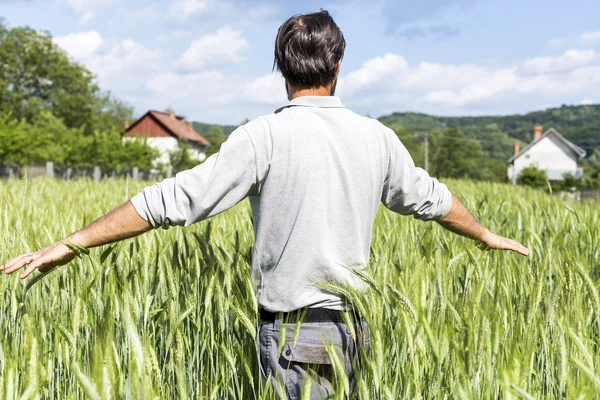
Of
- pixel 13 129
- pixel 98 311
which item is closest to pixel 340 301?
pixel 98 311

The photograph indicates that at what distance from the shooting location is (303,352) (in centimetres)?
160

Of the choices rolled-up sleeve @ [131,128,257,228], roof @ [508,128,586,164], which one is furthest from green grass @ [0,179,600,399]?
roof @ [508,128,586,164]

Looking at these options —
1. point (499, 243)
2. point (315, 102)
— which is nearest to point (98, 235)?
point (315, 102)

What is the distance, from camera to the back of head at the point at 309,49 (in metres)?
1.61

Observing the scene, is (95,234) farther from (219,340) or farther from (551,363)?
(551,363)

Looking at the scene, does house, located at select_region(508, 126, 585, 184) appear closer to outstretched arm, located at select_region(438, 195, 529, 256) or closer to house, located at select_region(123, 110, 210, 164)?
house, located at select_region(123, 110, 210, 164)

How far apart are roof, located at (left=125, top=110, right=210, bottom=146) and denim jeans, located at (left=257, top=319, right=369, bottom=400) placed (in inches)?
2061

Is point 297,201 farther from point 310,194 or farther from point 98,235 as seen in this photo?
point 98,235

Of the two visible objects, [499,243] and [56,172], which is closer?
[499,243]

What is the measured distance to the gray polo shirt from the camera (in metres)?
1.55

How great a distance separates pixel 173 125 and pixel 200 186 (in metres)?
55.5

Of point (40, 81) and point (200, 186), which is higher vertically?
point (40, 81)

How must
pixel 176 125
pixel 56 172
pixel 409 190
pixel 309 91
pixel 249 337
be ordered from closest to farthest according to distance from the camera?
pixel 309 91, pixel 409 190, pixel 249 337, pixel 56 172, pixel 176 125


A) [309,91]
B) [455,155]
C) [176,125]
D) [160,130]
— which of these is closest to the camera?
[309,91]
